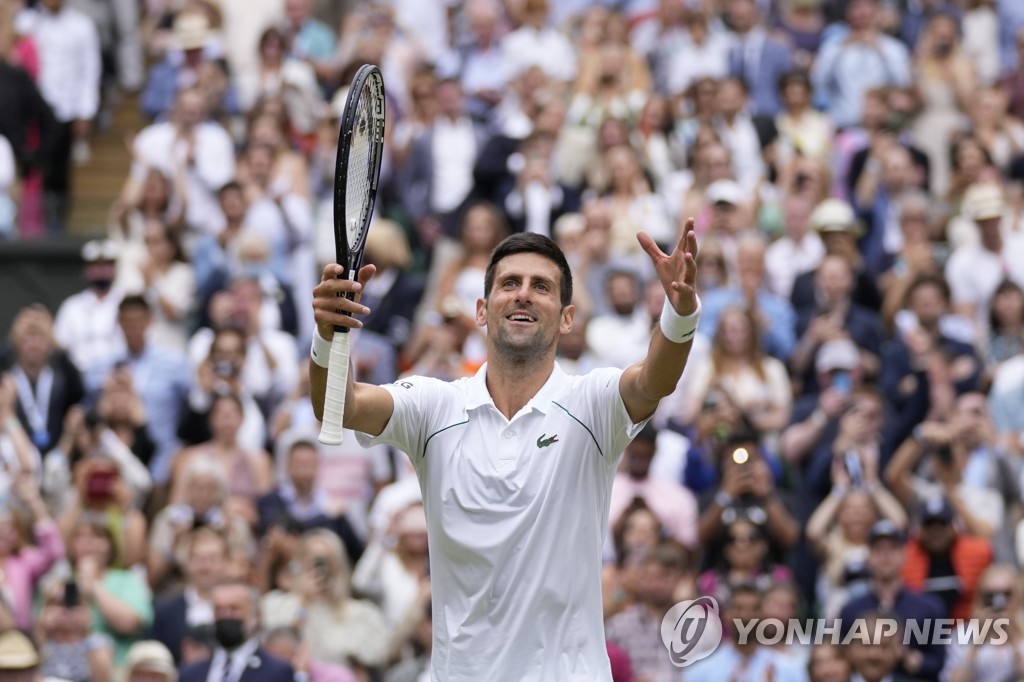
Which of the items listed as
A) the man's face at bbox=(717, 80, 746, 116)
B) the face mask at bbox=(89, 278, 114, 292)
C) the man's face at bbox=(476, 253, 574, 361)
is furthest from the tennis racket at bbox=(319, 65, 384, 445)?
the man's face at bbox=(717, 80, 746, 116)

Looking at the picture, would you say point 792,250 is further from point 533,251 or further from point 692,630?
point 533,251

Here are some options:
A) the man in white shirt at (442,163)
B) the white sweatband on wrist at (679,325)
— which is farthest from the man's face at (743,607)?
the man in white shirt at (442,163)

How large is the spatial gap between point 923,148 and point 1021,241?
7.02 feet

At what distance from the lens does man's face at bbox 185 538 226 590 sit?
11602 mm

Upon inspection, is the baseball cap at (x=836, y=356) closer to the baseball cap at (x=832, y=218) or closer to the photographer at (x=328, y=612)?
the baseball cap at (x=832, y=218)

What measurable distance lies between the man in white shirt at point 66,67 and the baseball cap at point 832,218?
7064 millimetres

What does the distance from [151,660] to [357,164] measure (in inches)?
191

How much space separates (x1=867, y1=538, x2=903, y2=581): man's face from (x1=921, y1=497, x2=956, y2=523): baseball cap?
52 centimetres

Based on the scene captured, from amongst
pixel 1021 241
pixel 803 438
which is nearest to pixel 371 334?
pixel 803 438

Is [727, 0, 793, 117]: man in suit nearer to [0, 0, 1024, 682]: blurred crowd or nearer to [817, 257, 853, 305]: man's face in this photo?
[0, 0, 1024, 682]: blurred crowd

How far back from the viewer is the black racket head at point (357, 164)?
21.8 ft

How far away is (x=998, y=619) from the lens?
1100 cm

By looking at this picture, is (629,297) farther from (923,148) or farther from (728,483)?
(923,148)

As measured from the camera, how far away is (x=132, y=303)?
14.4 meters
